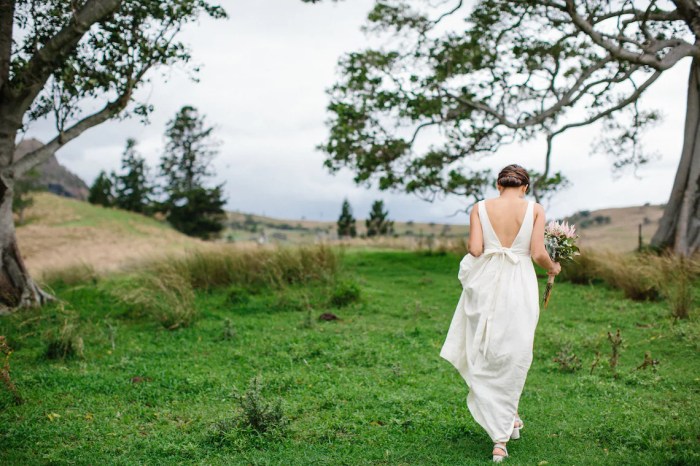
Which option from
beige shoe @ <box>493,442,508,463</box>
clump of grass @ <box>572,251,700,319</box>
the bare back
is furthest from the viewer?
clump of grass @ <box>572,251,700,319</box>

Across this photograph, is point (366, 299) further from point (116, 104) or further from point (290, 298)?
point (116, 104)

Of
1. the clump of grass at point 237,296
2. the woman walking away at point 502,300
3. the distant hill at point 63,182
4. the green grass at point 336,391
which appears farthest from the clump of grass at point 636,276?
the distant hill at point 63,182

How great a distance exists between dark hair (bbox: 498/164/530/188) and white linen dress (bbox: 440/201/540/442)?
0.20 metres

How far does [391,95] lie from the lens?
1641 cm

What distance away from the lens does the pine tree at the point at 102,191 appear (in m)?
58.4

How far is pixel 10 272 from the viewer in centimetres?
1123

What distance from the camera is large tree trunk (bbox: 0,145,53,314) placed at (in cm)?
1109

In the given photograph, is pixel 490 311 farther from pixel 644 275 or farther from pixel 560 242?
pixel 644 275

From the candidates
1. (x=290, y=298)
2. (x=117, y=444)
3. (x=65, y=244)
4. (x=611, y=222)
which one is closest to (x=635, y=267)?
(x=290, y=298)

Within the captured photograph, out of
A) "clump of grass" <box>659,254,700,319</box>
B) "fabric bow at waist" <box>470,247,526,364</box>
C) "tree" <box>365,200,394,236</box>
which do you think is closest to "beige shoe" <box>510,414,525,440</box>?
"fabric bow at waist" <box>470,247,526,364</box>

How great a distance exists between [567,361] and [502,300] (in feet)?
10.6

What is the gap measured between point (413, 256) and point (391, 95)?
598 centimetres

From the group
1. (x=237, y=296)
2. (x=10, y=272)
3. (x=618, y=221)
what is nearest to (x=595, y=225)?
(x=618, y=221)

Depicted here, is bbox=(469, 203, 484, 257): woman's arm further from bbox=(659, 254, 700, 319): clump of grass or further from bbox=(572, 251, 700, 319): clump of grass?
bbox=(659, 254, 700, 319): clump of grass
